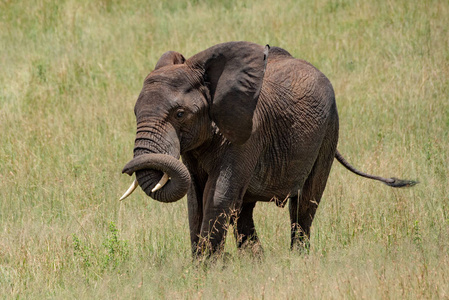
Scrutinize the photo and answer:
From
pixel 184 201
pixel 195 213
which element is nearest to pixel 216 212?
pixel 195 213

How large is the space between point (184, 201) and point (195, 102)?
264 cm

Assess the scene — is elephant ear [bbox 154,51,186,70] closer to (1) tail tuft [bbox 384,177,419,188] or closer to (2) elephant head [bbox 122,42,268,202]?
(2) elephant head [bbox 122,42,268,202]

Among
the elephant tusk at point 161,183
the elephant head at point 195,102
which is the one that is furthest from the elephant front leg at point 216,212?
the elephant tusk at point 161,183

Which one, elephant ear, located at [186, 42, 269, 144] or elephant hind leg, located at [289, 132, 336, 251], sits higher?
elephant ear, located at [186, 42, 269, 144]

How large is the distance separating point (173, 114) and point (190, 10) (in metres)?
9.98

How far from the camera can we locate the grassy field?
5.88 meters

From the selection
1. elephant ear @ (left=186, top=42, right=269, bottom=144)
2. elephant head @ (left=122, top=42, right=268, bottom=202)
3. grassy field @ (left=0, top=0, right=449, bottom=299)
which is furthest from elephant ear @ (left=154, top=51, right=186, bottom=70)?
grassy field @ (left=0, top=0, right=449, bottom=299)

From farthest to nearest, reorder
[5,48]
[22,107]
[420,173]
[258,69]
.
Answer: [5,48] → [22,107] → [420,173] → [258,69]

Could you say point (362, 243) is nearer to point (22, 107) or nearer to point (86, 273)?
point (86, 273)

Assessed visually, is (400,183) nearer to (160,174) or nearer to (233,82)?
(233,82)

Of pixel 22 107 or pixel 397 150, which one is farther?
pixel 22 107

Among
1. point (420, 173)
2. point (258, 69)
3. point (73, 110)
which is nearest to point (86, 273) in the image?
point (258, 69)

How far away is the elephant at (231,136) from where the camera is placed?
5.60 m

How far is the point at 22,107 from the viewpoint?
1108 cm
